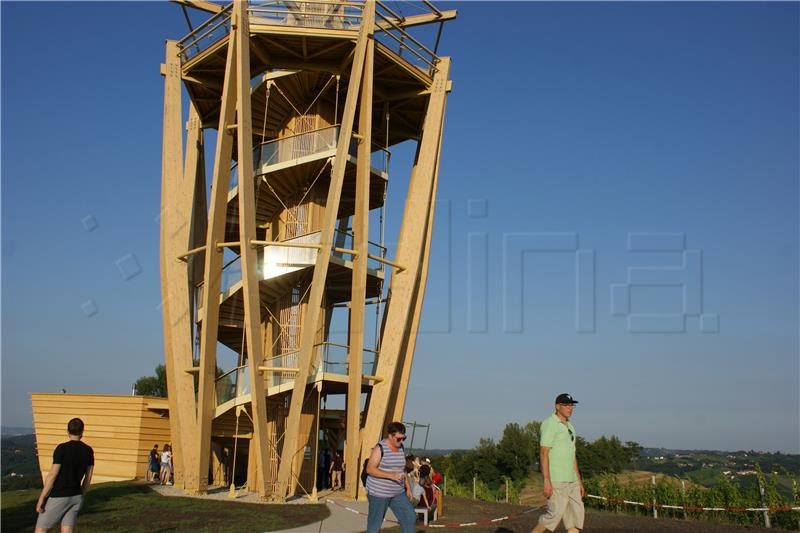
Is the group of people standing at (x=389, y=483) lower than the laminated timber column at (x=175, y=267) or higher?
lower

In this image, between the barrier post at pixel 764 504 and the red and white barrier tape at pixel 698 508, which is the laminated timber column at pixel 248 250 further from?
the barrier post at pixel 764 504

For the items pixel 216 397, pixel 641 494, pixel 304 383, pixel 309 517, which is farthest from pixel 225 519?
pixel 641 494

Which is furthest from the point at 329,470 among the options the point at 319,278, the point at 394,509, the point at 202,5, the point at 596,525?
the point at 394,509

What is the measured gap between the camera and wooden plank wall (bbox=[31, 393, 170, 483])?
25.2 meters

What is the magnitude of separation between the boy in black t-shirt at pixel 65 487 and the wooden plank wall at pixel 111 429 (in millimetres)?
18693

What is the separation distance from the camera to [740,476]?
17016 mm

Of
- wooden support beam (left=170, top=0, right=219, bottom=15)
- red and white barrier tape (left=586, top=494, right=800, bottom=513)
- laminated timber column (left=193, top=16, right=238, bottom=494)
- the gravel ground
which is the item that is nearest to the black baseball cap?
the gravel ground

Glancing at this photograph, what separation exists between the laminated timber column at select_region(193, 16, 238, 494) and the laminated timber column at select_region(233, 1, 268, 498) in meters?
0.39

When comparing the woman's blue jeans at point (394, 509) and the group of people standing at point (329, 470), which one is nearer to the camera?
the woman's blue jeans at point (394, 509)

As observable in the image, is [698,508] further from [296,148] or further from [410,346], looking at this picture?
[296,148]

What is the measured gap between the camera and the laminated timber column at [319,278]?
17.4 metres

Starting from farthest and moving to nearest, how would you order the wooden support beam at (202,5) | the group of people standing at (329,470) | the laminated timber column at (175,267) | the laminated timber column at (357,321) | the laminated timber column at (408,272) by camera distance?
the group of people standing at (329,470), the wooden support beam at (202,5), the laminated timber column at (175,267), the laminated timber column at (408,272), the laminated timber column at (357,321)

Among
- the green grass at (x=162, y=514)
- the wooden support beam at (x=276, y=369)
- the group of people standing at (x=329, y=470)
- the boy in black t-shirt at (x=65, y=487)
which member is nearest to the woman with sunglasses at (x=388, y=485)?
the boy in black t-shirt at (x=65, y=487)

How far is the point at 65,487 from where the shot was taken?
745cm
